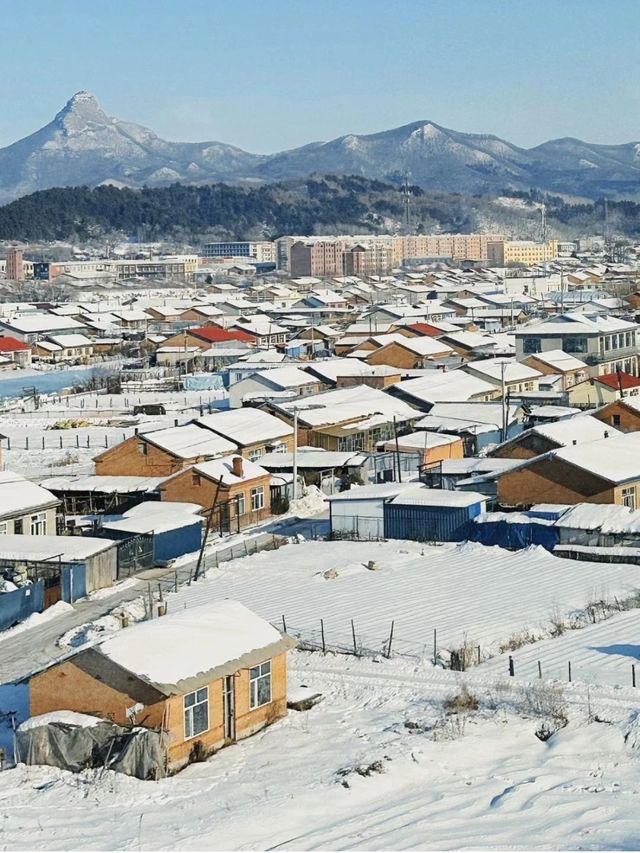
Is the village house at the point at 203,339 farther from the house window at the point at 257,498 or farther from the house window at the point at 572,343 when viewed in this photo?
the house window at the point at 257,498

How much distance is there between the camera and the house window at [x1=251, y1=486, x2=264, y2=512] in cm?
1322

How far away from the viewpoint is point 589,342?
23.5 m

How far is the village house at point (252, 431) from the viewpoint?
15.2 meters

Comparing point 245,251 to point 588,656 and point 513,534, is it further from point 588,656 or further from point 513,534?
point 588,656

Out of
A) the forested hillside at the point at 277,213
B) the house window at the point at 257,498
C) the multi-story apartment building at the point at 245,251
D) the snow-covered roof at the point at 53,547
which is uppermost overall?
the forested hillside at the point at 277,213

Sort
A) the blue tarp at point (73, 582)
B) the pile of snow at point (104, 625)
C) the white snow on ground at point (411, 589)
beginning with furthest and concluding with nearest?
the blue tarp at point (73, 582) < the pile of snow at point (104, 625) < the white snow on ground at point (411, 589)

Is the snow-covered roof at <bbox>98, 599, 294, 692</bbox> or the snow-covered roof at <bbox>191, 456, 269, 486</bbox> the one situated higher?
the snow-covered roof at <bbox>98, 599, 294, 692</bbox>

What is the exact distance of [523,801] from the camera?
5.59m

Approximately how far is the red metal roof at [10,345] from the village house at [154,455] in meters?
16.9

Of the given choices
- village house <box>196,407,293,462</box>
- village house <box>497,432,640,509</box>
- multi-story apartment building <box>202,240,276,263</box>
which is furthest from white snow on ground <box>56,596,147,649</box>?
multi-story apartment building <box>202,240,276,263</box>

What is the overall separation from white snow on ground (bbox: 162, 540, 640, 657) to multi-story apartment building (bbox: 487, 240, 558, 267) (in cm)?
6799

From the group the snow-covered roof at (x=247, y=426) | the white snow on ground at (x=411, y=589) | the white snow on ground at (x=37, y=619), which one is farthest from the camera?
the snow-covered roof at (x=247, y=426)

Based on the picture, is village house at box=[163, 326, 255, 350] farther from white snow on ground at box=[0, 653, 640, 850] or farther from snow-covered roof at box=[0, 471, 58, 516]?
white snow on ground at box=[0, 653, 640, 850]

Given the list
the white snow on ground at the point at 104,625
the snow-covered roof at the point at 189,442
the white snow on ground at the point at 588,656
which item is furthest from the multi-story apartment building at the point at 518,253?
the white snow on ground at the point at 588,656
